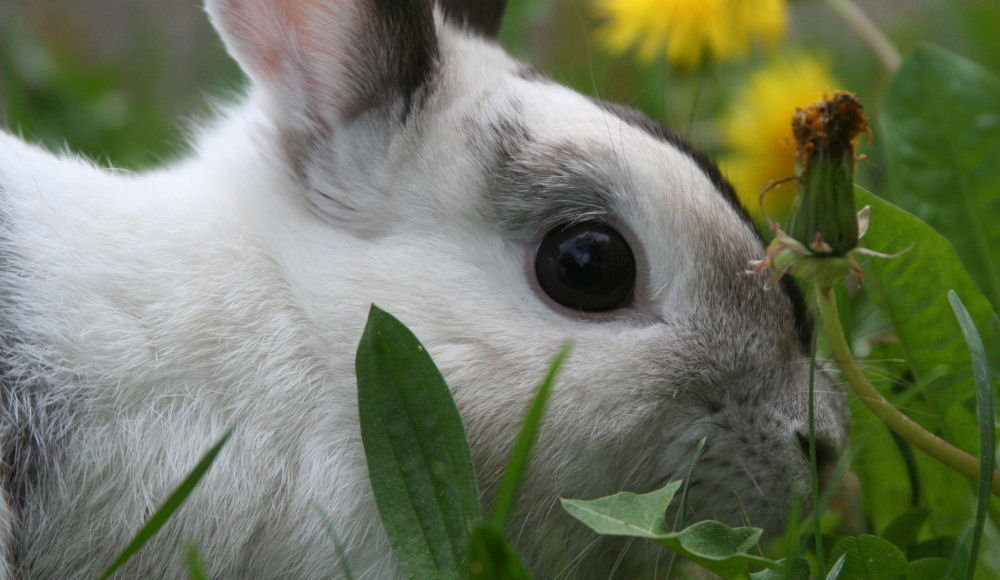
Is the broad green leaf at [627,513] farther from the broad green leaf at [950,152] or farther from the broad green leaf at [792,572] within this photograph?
the broad green leaf at [950,152]

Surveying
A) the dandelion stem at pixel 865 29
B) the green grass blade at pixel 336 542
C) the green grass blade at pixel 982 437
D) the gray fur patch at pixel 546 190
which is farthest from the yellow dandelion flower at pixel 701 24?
the green grass blade at pixel 336 542

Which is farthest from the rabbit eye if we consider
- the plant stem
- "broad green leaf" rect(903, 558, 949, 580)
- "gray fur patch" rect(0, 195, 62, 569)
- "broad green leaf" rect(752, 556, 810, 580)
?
"gray fur patch" rect(0, 195, 62, 569)

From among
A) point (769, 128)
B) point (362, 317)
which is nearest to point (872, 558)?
point (362, 317)

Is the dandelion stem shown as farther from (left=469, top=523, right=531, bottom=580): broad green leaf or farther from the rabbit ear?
(left=469, top=523, right=531, bottom=580): broad green leaf

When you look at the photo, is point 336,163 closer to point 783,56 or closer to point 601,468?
point 601,468

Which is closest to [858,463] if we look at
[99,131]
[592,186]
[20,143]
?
[592,186]

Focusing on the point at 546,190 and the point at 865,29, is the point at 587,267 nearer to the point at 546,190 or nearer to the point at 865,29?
the point at 546,190
